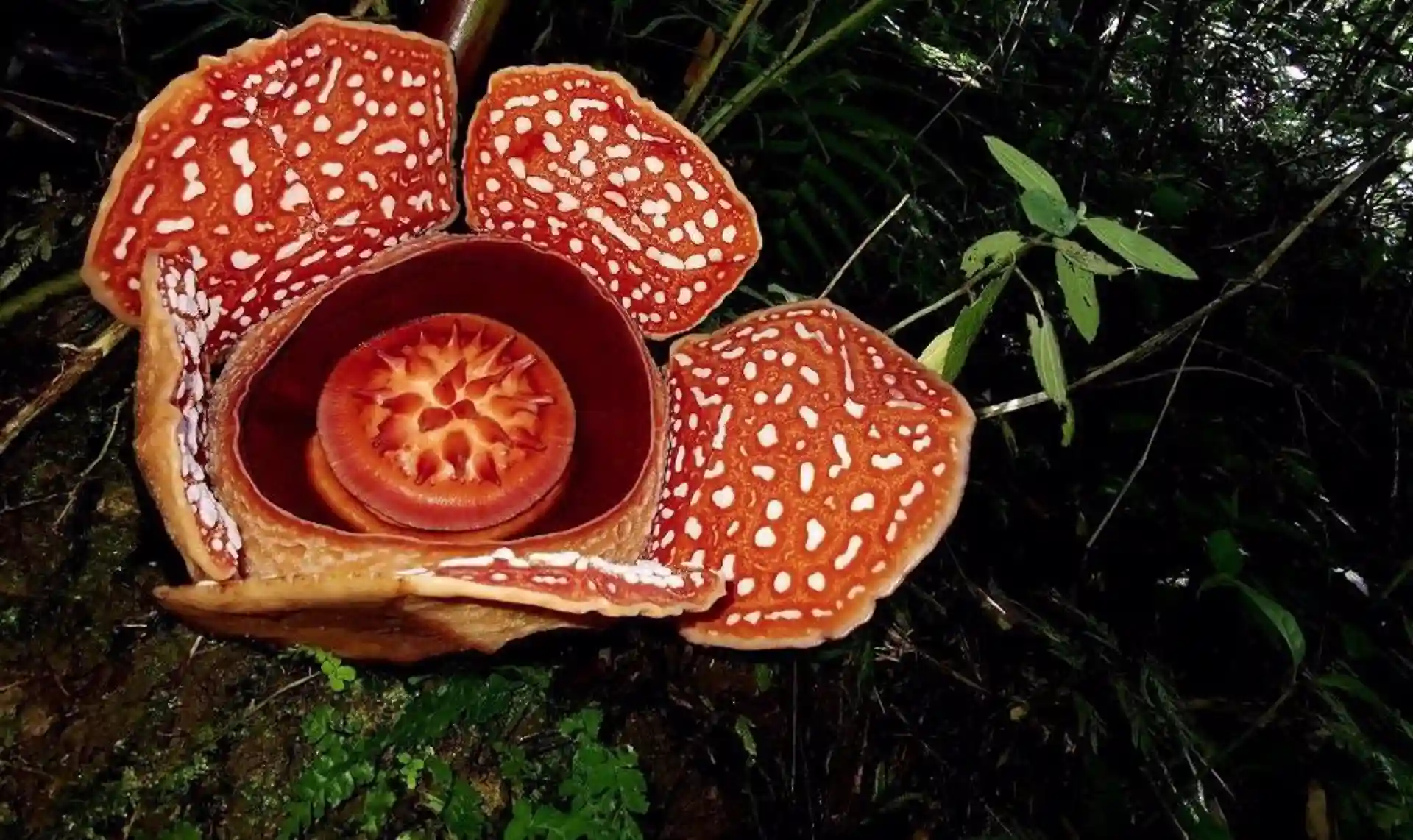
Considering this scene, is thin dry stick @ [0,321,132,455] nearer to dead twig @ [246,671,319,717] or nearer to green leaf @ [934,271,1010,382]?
dead twig @ [246,671,319,717]

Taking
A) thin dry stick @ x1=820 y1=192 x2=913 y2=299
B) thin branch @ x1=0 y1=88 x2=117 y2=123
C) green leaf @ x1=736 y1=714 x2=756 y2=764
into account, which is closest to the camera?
thin branch @ x1=0 y1=88 x2=117 y2=123

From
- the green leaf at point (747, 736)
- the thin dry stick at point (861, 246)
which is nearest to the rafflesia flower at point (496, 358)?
the thin dry stick at point (861, 246)

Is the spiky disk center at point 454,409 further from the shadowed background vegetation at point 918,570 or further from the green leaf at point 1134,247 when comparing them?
the green leaf at point 1134,247

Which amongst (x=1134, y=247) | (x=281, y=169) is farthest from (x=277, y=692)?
(x=1134, y=247)

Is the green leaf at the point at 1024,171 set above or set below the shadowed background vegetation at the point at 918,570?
above

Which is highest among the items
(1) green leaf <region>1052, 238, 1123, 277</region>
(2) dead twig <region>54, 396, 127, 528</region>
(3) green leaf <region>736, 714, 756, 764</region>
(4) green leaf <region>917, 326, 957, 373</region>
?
(1) green leaf <region>1052, 238, 1123, 277</region>

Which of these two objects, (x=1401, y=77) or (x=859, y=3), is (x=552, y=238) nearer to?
(x=859, y=3)

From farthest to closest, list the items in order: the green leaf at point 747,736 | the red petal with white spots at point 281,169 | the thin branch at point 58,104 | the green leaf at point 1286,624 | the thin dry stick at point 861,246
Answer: the green leaf at point 1286,624
the green leaf at point 747,736
the thin dry stick at point 861,246
the thin branch at point 58,104
the red petal with white spots at point 281,169

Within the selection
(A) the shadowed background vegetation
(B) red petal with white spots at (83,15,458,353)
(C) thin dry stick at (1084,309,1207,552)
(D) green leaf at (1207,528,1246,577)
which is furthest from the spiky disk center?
(D) green leaf at (1207,528,1246,577)
